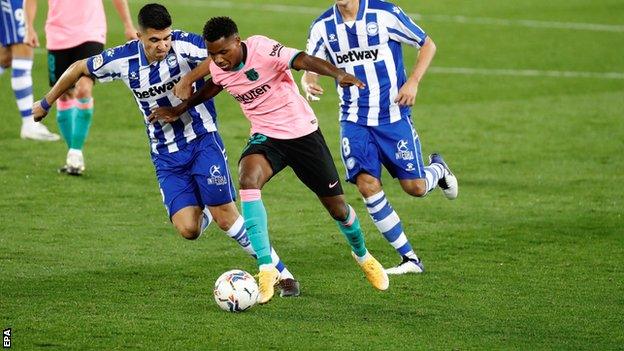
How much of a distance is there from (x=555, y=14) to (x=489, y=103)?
830 cm

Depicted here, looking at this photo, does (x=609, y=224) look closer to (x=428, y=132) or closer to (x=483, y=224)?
(x=483, y=224)

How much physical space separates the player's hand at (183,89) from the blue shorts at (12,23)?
Result: 6177 mm

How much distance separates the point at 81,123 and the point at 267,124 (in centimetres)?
472

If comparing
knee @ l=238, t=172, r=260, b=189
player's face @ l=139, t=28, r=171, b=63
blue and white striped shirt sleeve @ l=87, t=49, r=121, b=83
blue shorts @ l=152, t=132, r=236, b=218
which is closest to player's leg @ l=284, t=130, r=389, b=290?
knee @ l=238, t=172, r=260, b=189

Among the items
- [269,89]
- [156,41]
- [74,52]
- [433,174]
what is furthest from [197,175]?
[74,52]

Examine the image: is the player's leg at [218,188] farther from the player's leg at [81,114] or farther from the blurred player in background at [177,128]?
the player's leg at [81,114]

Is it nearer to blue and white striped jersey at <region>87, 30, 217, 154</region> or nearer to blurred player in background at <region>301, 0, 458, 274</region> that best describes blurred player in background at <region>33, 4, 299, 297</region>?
blue and white striped jersey at <region>87, 30, 217, 154</region>

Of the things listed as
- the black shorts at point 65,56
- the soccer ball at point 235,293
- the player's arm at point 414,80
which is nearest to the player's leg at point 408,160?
the player's arm at point 414,80

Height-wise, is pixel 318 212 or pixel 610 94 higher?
pixel 318 212

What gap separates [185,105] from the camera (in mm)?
8867

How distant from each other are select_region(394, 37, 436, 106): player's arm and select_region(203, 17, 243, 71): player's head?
4.40ft

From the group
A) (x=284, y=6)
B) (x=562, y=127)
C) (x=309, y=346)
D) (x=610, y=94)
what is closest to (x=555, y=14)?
(x=284, y=6)

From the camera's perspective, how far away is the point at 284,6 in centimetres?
2569

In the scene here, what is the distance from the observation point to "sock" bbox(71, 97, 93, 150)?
42.8ft
